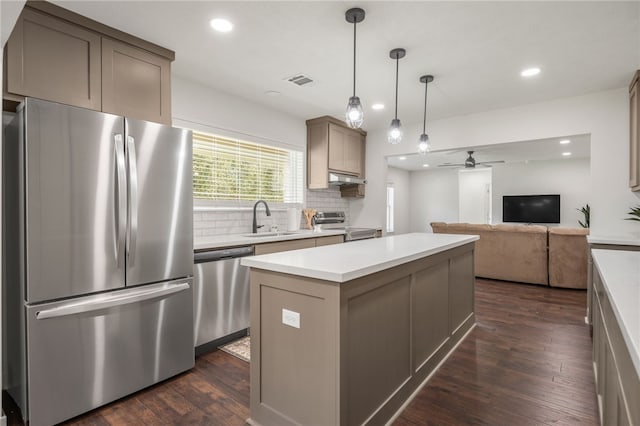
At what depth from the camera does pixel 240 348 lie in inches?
114

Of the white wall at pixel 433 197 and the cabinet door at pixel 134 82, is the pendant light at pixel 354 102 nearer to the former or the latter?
the cabinet door at pixel 134 82

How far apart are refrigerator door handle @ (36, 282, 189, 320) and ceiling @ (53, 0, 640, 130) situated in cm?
183

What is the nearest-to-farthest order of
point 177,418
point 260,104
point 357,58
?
point 177,418
point 357,58
point 260,104

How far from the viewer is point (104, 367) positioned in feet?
6.70

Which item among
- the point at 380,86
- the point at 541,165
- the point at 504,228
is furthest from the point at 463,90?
the point at 541,165

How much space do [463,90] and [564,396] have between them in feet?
9.45

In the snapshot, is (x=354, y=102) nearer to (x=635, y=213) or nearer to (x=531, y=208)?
(x=635, y=213)

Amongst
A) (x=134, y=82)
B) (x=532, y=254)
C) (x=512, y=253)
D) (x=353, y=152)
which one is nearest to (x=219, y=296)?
(x=134, y=82)

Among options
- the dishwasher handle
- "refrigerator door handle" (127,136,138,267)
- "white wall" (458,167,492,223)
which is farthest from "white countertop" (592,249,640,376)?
"white wall" (458,167,492,223)

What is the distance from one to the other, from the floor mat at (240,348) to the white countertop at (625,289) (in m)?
2.37

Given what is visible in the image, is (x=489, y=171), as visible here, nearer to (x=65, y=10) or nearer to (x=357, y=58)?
(x=357, y=58)

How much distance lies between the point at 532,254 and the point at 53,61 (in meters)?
5.92

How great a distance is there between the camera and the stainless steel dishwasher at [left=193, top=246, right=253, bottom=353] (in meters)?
2.74

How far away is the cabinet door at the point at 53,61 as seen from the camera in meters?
2.00
